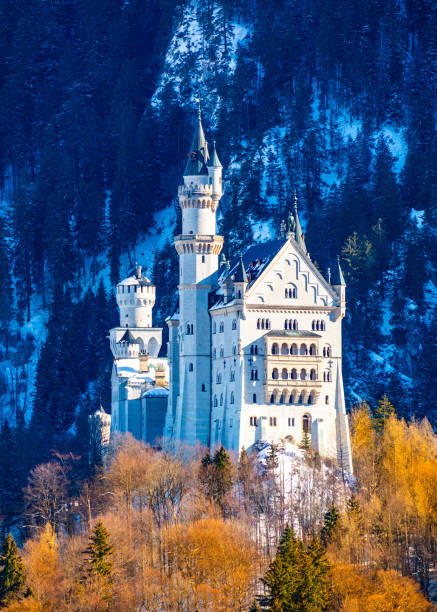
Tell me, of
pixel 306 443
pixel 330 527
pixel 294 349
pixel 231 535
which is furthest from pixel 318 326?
pixel 231 535

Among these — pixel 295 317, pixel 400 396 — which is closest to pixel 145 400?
pixel 295 317

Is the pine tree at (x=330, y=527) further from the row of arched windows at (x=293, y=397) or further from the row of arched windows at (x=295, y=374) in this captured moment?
the row of arched windows at (x=295, y=374)

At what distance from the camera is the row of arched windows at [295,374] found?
146 meters

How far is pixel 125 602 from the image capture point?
11469 cm

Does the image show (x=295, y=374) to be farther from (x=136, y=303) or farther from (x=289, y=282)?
(x=136, y=303)

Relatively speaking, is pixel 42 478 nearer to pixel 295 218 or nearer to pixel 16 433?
pixel 295 218

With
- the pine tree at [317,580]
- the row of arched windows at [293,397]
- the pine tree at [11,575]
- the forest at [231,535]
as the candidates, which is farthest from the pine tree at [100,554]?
the row of arched windows at [293,397]

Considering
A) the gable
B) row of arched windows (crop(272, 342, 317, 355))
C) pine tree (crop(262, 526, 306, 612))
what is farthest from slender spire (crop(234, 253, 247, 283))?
pine tree (crop(262, 526, 306, 612))

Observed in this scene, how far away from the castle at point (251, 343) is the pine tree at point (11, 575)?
1113 inches

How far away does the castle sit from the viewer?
146 metres

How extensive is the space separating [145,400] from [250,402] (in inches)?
699

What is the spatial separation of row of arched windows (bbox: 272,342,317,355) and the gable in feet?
10.9

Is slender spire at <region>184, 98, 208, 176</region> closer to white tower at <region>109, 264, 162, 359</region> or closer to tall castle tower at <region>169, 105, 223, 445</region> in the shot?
tall castle tower at <region>169, 105, 223, 445</region>

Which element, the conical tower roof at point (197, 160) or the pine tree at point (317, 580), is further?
the conical tower roof at point (197, 160)
